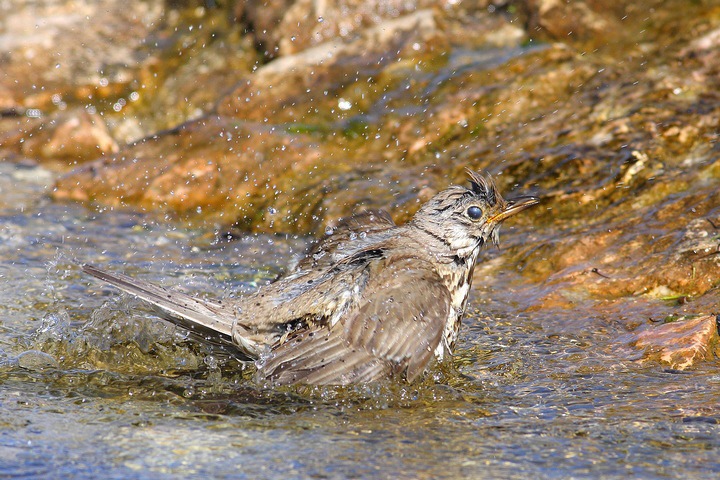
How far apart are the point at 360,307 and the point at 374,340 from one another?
0.24m

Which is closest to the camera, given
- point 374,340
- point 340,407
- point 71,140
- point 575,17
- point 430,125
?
point 340,407

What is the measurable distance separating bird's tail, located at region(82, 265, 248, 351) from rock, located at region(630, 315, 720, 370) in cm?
250

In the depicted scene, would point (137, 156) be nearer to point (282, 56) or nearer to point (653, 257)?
point (282, 56)

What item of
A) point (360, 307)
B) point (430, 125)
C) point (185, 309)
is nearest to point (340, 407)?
point (360, 307)

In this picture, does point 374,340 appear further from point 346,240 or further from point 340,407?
point 346,240

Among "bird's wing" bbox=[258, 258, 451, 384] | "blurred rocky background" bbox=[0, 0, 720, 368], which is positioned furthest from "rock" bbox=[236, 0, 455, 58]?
"bird's wing" bbox=[258, 258, 451, 384]

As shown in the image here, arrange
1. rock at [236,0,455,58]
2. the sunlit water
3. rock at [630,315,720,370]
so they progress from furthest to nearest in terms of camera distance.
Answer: rock at [236,0,455,58], rock at [630,315,720,370], the sunlit water

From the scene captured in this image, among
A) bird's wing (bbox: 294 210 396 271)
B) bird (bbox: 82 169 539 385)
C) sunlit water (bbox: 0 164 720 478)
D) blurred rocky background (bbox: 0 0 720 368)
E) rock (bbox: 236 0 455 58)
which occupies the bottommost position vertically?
sunlit water (bbox: 0 164 720 478)

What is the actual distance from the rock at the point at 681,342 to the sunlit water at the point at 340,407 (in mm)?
→ 151

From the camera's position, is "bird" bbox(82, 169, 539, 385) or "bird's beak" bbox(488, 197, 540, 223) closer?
"bird" bbox(82, 169, 539, 385)

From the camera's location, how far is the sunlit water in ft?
13.1

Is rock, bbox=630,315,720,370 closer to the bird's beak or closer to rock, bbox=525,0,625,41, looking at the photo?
the bird's beak

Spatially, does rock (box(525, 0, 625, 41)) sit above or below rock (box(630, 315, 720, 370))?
above

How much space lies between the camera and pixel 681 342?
5.40 m
